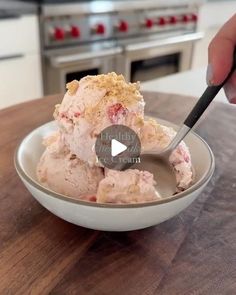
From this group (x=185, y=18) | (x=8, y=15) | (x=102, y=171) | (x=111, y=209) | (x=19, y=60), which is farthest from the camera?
(x=185, y=18)

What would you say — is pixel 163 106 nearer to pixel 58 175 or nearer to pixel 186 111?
pixel 186 111

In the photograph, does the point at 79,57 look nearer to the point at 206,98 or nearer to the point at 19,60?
the point at 19,60

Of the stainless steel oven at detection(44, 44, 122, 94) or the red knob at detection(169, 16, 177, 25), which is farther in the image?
the red knob at detection(169, 16, 177, 25)

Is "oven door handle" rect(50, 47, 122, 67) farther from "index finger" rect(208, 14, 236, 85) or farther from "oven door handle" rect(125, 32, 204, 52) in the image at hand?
"index finger" rect(208, 14, 236, 85)

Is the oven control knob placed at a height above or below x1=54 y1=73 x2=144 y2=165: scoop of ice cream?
below

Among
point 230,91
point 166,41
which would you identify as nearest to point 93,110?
point 230,91

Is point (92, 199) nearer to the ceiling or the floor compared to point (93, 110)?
nearer to the floor

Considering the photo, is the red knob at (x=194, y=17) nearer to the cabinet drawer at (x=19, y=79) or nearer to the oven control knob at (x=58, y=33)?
the oven control knob at (x=58, y=33)

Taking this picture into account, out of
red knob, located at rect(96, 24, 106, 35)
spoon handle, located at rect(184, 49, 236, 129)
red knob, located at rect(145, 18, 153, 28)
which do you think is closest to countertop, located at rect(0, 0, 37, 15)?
red knob, located at rect(96, 24, 106, 35)
